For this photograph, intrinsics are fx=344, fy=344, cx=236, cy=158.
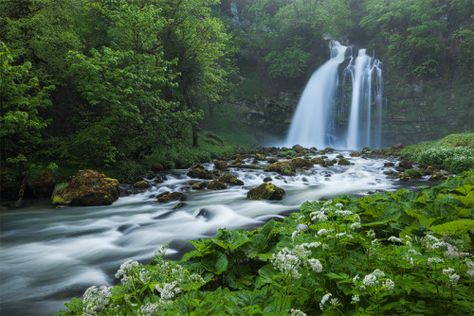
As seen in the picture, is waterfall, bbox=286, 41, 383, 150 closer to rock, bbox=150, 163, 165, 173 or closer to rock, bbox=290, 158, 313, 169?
rock, bbox=290, 158, 313, 169

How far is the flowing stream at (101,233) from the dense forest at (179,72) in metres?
3.14

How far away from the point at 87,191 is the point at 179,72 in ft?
35.0

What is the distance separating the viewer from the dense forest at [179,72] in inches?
548

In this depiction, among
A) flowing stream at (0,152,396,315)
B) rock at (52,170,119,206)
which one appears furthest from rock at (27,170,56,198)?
flowing stream at (0,152,396,315)

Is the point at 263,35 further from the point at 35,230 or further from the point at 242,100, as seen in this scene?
the point at 35,230

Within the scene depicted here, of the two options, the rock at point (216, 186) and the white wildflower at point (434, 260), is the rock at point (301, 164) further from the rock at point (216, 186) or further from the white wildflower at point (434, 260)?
the white wildflower at point (434, 260)

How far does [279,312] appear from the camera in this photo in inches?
92.5

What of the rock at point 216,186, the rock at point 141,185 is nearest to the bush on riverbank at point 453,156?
the rock at point 216,186

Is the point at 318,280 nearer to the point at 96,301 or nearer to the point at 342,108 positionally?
the point at 96,301

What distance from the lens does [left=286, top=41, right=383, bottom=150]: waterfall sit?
33750 millimetres

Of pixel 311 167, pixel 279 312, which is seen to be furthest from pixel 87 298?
pixel 311 167

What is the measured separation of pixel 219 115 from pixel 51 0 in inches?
812

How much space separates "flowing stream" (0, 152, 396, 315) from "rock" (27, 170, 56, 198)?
170cm

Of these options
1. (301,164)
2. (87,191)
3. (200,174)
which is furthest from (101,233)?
(301,164)
